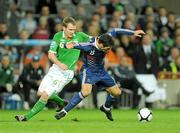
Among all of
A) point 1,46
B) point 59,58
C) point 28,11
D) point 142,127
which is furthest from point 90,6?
point 142,127

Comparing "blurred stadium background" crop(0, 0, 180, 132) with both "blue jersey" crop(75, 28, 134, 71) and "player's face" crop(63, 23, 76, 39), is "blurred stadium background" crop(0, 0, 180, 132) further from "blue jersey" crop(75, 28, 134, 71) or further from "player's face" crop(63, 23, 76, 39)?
"blue jersey" crop(75, 28, 134, 71)

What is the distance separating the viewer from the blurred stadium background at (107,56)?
2217 centimetres

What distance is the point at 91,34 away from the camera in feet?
74.8

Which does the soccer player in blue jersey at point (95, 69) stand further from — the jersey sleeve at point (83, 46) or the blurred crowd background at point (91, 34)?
the blurred crowd background at point (91, 34)

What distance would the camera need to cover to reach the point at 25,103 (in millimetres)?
22047

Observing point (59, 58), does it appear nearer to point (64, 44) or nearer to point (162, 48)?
point (64, 44)

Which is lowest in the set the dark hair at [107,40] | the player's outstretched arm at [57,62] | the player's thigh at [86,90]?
the player's thigh at [86,90]

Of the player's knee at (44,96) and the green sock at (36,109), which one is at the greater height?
the player's knee at (44,96)

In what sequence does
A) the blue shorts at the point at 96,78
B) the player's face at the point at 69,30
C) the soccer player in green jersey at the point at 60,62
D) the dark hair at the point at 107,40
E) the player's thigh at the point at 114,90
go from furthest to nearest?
1. the player's thigh at the point at 114,90
2. the blue shorts at the point at 96,78
3. the player's face at the point at 69,30
4. the soccer player in green jersey at the point at 60,62
5. the dark hair at the point at 107,40

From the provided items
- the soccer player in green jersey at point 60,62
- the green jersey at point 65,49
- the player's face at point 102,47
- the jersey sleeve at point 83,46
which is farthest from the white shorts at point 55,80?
the player's face at point 102,47

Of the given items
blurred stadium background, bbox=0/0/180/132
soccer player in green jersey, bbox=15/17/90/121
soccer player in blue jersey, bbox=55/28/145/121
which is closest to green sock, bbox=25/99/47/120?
soccer player in green jersey, bbox=15/17/90/121

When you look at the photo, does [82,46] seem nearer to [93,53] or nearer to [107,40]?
[93,53]

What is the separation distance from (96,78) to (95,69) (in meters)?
0.18

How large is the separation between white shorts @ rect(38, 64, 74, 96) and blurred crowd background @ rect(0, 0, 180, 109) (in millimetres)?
6584
